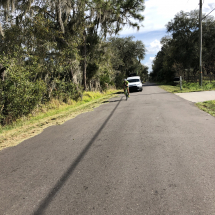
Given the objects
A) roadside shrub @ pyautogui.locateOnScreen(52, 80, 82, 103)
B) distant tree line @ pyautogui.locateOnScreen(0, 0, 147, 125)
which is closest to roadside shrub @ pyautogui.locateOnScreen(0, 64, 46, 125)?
distant tree line @ pyautogui.locateOnScreen(0, 0, 147, 125)

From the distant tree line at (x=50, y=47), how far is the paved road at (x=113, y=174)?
4661 millimetres

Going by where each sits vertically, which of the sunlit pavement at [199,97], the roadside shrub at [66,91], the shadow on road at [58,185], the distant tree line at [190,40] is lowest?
the shadow on road at [58,185]

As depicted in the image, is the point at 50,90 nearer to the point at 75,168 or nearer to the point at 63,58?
the point at 63,58

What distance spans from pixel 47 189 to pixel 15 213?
0.67 metres

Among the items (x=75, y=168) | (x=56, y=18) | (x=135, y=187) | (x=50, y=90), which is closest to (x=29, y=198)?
(x=75, y=168)

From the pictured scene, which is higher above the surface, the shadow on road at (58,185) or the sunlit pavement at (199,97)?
the sunlit pavement at (199,97)

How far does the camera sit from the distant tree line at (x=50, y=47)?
10391 millimetres

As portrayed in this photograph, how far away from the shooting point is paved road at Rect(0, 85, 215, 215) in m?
3.00

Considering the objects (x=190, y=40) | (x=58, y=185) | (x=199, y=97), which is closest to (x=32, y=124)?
(x=58, y=185)

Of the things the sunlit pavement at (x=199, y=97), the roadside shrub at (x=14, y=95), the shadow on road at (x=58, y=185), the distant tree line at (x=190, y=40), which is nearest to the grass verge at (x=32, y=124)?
the roadside shrub at (x=14, y=95)

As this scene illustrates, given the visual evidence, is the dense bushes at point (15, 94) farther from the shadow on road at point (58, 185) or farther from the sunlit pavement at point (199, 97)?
the sunlit pavement at point (199, 97)

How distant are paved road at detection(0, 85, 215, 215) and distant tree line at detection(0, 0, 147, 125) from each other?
4.66 metres

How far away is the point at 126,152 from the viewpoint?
505 centimetres

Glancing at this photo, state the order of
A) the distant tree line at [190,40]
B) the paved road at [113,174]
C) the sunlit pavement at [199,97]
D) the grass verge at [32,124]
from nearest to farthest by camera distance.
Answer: the paved road at [113,174] → the grass verge at [32,124] → the sunlit pavement at [199,97] → the distant tree line at [190,40]
